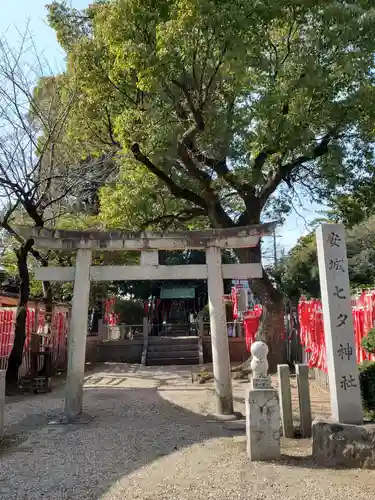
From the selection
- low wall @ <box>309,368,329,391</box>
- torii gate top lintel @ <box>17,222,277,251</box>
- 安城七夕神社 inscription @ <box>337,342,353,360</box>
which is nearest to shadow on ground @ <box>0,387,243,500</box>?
安城七夕神社 inscription @ <box>337,342,353,360</box>

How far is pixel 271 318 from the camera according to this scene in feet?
41.3

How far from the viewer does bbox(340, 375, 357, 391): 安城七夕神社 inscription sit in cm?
534

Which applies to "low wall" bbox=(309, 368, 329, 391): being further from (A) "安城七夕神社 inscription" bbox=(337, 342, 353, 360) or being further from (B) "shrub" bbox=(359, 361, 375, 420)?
(A) "安城七夕神社 inscription" bbox=(337, 342, 353, 360)

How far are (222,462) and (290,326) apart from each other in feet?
30.9

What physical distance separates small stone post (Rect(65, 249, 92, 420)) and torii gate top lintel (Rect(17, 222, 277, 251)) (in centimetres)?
27

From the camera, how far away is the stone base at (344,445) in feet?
16.2

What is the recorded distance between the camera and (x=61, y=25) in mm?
12438

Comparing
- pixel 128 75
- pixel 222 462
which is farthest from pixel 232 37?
pixel 222 462

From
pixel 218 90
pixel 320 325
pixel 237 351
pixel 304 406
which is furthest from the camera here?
pixel 237 351

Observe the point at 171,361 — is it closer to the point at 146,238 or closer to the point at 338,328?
the point at 146,238

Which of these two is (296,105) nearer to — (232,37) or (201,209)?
(232,37)

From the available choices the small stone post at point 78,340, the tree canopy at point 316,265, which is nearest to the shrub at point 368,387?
the small stone post at point 78,340

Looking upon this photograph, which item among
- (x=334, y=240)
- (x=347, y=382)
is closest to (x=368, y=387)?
(x=347, y=382)

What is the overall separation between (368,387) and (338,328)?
2.90ft
